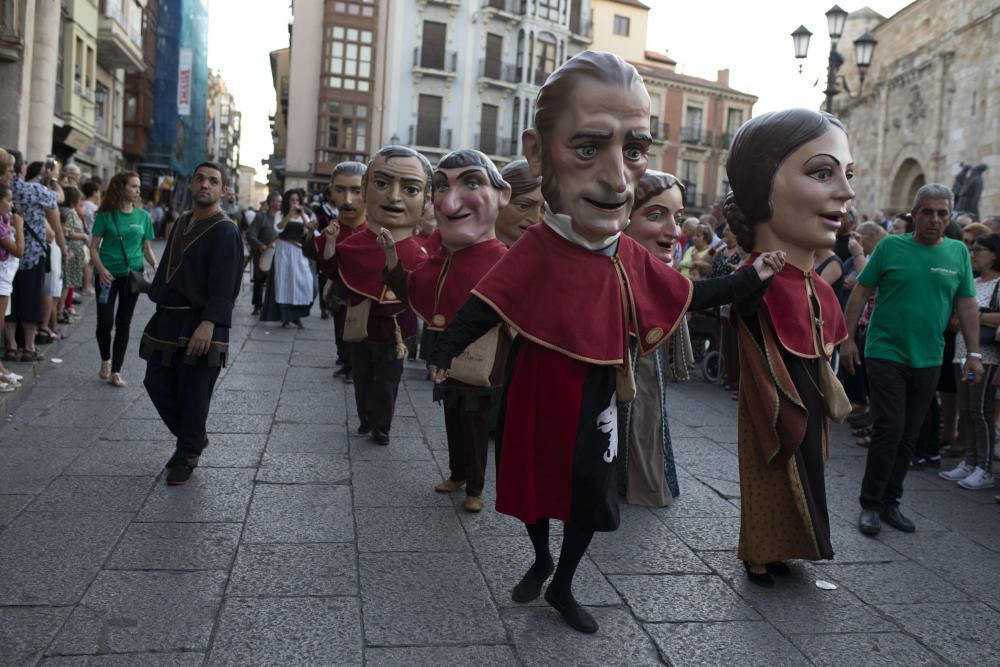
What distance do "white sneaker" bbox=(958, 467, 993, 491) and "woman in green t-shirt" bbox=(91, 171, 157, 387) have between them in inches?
257

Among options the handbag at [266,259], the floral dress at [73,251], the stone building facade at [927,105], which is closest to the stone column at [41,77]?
the handbag at [266,259]

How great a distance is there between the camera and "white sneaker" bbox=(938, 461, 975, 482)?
266 inches

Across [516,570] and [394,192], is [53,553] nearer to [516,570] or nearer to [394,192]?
[516,570]

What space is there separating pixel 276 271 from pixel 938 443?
8.46 metres

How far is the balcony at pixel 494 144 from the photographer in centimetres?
4425

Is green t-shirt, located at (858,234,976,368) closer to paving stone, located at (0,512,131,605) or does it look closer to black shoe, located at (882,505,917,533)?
black shoe, located at (882,505,917,533)

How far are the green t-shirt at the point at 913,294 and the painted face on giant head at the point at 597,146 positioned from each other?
2428mm

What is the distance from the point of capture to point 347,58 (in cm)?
4309

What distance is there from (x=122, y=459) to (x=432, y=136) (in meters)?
38.9

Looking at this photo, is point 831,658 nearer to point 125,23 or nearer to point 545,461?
point 545,461

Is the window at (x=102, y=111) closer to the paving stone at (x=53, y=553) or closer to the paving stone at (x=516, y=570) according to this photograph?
the paving stone at (x=53, y=553)

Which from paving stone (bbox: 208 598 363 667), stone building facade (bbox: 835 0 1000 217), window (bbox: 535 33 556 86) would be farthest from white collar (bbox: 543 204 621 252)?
window (bbox: 535 33 556 86)

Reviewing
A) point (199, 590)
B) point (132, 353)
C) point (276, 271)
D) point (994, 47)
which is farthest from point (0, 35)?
point (994, 47)

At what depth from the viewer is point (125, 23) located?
29.2 meters
